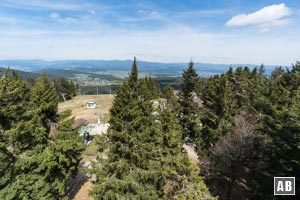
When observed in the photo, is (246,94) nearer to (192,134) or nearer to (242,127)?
(192,134)

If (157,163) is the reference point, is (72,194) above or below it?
below

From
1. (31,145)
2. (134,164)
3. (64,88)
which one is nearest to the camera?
(134,164)

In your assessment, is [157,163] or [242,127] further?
[242,127]

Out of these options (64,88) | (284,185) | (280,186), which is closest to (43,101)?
(280,186)

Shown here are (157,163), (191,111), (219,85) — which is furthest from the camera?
(191,111)

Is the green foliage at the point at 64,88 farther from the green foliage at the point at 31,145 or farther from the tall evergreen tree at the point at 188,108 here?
the green foliage at the point at 31,145

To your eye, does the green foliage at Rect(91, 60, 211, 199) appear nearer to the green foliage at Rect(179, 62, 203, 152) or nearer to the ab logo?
the ab logo

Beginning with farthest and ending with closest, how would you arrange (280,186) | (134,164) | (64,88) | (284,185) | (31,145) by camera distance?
(64,88) → (31,145) → (280,186) → (284,185) → (134,164)

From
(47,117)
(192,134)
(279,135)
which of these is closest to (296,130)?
(279,135)

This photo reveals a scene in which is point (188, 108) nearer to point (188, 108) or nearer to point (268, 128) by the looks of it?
point (188, 108)
